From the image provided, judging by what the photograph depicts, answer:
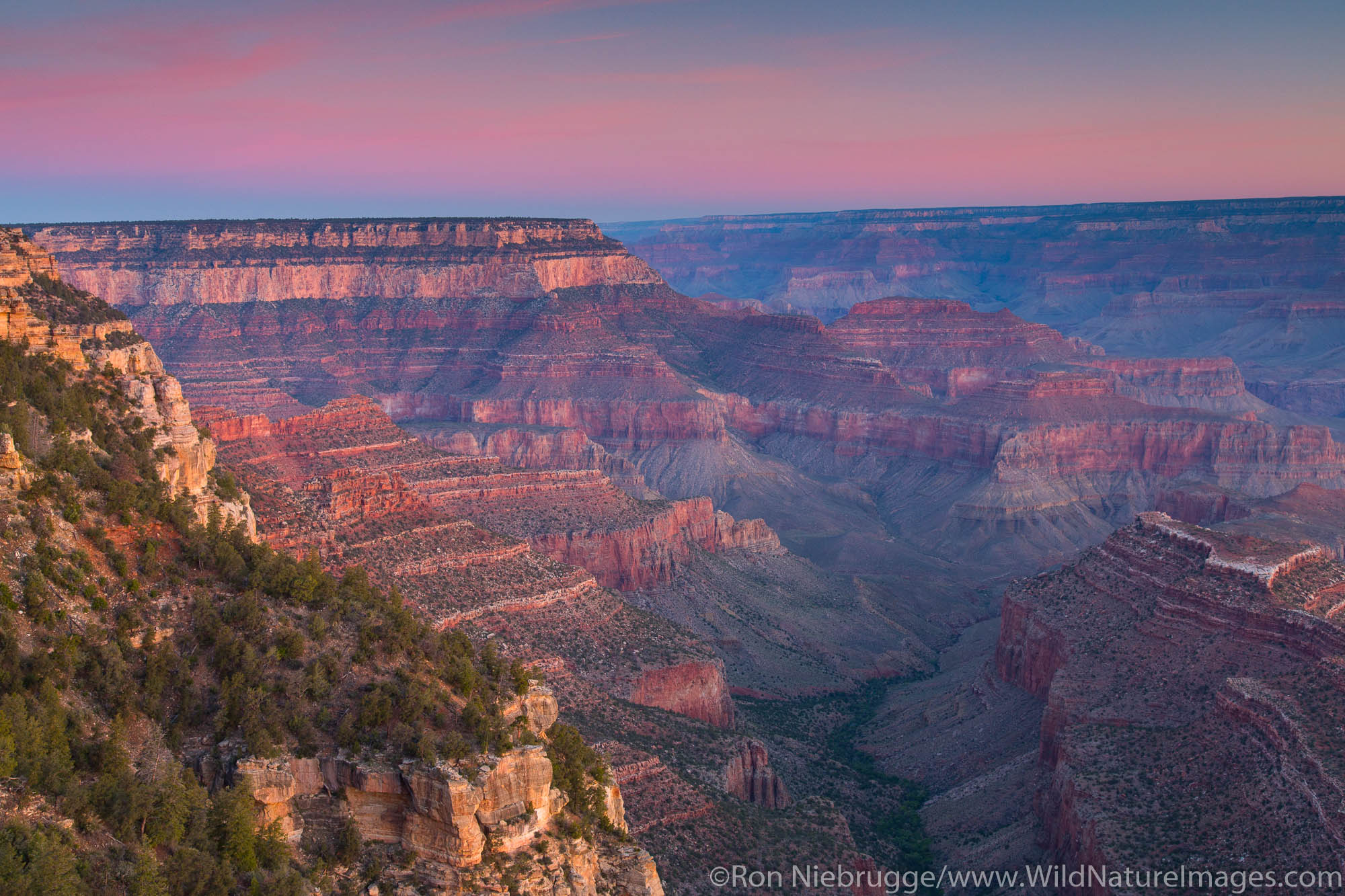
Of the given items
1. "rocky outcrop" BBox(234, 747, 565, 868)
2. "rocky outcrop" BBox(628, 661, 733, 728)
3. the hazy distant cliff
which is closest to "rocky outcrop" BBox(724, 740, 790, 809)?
"rocky outcrop" BBox(628, 661, 733, 728)

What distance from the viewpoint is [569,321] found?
15625 centimetres

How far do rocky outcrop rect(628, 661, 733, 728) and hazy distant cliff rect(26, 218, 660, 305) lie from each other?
105 meters

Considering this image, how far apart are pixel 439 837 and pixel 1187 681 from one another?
126 ft

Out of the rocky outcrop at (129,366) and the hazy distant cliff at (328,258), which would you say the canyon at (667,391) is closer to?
the hazy distant cliff at (328,258)

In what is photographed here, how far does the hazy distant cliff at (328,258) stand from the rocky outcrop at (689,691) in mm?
105317

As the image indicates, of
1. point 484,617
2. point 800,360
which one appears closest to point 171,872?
point 484,617

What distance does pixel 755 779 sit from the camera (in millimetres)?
52156

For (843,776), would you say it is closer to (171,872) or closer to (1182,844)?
(1182,844)

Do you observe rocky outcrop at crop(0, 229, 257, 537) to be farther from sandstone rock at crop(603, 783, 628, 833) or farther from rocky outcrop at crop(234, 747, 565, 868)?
sandstone rock at crop(603, 783, 628, 833)

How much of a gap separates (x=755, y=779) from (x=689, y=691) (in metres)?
8.39

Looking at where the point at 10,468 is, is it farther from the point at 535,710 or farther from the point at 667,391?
the point at 667,391

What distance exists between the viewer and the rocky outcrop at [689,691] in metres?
58.2

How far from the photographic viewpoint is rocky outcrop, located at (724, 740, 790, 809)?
50562 mm

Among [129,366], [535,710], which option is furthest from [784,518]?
→ [535,710]
